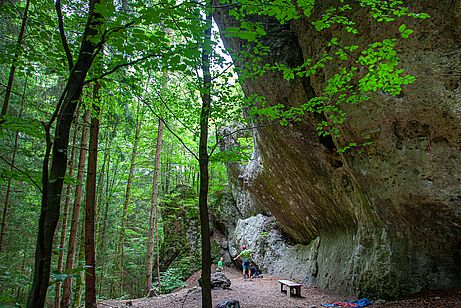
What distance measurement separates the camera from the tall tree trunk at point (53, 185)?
5.63 ft

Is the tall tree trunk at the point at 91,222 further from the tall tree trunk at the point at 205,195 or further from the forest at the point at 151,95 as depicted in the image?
the tall tree trunk at the point at 205,195

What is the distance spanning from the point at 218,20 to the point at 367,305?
9.42m

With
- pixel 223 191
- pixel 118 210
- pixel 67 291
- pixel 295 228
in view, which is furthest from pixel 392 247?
pixel 118 210

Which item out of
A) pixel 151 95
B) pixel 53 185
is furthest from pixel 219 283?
pixel 53 185

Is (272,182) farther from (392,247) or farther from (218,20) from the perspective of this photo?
(218,20)

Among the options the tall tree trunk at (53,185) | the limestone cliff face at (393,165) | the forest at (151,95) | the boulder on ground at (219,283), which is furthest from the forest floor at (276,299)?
the tall tree trunk at (53,185)

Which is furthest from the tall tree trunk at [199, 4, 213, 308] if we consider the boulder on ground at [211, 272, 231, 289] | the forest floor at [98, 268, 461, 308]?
the boulder on ground at [211, 272, 231, 289]

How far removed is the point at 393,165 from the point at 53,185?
6.78m

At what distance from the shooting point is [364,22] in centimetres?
588

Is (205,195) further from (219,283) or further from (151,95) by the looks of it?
(219,283)

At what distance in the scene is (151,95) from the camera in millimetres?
7363

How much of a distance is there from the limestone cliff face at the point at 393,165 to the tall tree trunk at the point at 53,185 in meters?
5.86

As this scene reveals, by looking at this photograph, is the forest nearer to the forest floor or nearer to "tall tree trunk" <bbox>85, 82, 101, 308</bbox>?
"tall tree trunk" <bbox>85, 82, 101, 308</bbox>

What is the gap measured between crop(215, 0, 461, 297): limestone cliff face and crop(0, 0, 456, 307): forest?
0.26m
